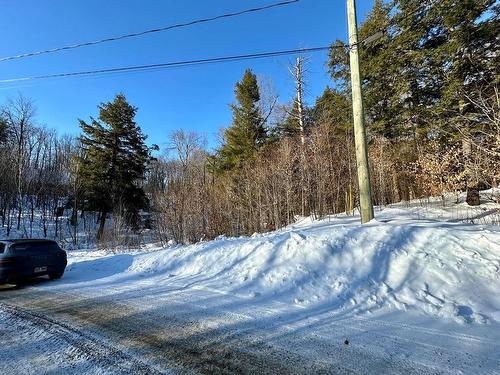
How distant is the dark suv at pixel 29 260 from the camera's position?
8.44 metres

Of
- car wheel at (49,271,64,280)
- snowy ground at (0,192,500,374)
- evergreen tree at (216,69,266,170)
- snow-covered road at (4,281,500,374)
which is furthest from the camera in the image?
evergreen tree at (216,69,266,170)

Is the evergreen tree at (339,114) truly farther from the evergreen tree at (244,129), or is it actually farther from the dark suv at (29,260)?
the dark suv at (29,260)

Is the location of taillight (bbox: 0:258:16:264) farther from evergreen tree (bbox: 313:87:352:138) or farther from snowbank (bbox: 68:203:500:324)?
evergreen tree (bbox: 313:87:352:138)

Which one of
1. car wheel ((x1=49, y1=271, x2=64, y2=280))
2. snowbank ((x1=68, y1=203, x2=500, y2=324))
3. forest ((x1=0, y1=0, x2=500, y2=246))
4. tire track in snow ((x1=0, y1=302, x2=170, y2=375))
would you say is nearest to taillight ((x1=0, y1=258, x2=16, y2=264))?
car wheel ((x1=49, y1=271, x2=64, y2=280))

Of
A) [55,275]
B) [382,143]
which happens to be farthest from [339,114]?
[55,275]

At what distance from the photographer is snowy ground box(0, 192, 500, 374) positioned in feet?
11.7

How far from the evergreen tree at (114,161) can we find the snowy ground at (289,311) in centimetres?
1937

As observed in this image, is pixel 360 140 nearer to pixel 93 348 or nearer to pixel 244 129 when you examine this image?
pixel 93 348

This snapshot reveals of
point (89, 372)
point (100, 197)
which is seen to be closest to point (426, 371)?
point (89, 372)

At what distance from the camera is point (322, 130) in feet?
68.4

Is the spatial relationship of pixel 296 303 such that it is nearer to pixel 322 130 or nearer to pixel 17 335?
pixel 17 335

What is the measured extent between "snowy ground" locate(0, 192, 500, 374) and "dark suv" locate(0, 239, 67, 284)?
1.52 feet

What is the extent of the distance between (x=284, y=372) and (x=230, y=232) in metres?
13.5

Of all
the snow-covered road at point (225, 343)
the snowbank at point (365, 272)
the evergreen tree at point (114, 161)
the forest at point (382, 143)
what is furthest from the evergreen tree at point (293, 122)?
the snow-covered road at point (225, 343)
